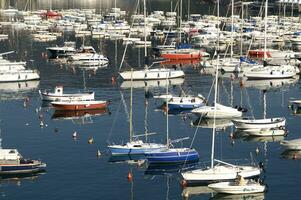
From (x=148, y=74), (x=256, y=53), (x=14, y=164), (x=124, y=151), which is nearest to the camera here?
(x=14, y=164)

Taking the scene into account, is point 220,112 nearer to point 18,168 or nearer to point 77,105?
point 77,105

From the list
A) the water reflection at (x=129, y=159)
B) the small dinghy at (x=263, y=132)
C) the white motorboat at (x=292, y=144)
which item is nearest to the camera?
the water reflection at (x=129, y=159)

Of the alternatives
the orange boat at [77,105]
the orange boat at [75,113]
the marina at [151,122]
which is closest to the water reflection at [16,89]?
the marina at [151,122]

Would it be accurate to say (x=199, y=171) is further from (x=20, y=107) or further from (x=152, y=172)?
(x=20, y=107)

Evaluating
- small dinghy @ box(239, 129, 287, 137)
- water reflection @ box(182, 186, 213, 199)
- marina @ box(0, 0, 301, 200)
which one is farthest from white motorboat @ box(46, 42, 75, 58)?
water reflection @ box(182, 186, 213, 199)

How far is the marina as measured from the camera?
179 feet

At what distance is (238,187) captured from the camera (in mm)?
51469

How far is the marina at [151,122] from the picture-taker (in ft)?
179

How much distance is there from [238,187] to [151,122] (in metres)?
23.8

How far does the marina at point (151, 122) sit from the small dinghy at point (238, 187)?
0.25 feet

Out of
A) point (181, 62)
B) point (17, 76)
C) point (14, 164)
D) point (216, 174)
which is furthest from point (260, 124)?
point (181, 62)

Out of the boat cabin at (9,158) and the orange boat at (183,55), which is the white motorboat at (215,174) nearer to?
the boat cabin at (9,158)

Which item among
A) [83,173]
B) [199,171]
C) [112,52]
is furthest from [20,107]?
[112,52]

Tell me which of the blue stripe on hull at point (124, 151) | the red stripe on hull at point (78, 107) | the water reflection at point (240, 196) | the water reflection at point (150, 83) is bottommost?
the water reflection at point (240, 196)
